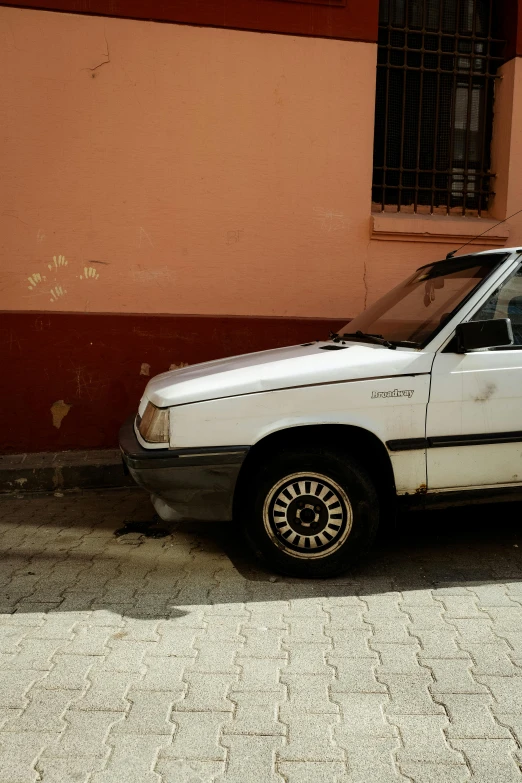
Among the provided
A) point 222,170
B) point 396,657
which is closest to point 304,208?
point 222,170

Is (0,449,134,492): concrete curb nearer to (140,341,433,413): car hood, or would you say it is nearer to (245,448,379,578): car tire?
(140,341,433,413): car hood

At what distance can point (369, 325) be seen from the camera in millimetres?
5223

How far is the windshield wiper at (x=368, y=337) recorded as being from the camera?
454 cm

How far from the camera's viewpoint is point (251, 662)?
11.0 feet

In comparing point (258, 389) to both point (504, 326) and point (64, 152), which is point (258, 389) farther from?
point (64, 152)

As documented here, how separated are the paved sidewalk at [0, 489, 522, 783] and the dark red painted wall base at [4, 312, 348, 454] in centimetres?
175

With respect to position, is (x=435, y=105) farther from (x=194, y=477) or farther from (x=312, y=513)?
(x=194, y=477)

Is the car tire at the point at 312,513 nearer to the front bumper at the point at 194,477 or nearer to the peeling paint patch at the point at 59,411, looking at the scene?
the front bumper at the point at 194,477

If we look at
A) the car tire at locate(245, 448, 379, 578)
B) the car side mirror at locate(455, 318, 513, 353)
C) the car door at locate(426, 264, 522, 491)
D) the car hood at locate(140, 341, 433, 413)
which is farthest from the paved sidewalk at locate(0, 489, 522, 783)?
the car side mirror at locate(455, 318, 513, 353)

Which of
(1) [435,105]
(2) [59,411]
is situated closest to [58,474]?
(2) [59,411]

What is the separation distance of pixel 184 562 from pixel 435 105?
17.1 ft

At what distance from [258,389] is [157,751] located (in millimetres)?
2007

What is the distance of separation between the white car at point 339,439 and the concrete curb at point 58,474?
207 centimetres

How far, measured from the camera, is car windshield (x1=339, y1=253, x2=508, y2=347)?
456 centimetres
